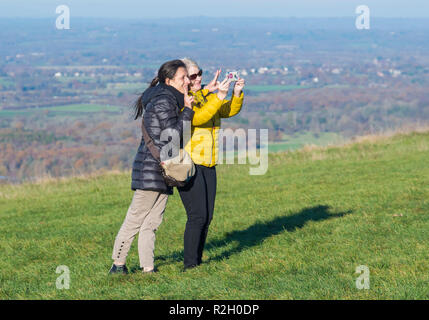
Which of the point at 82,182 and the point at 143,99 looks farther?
the point at 82,182

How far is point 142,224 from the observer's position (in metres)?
6.29

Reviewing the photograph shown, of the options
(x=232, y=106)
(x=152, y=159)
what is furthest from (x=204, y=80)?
(x=152, y=159)

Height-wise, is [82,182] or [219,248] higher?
[219,248]

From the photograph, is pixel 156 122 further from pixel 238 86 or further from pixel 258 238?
pixel 258 238

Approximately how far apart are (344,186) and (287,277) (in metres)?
7.86

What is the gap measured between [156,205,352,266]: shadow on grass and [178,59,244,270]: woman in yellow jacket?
902mm

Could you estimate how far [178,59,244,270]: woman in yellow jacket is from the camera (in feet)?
19.7

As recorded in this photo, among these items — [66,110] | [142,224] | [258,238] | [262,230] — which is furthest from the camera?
[66,110]

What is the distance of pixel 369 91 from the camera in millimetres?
102000

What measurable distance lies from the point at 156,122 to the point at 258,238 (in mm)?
3347

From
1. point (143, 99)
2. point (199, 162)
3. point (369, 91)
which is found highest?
point (143, 99)

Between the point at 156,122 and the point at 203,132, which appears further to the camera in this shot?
the point at 203,132
